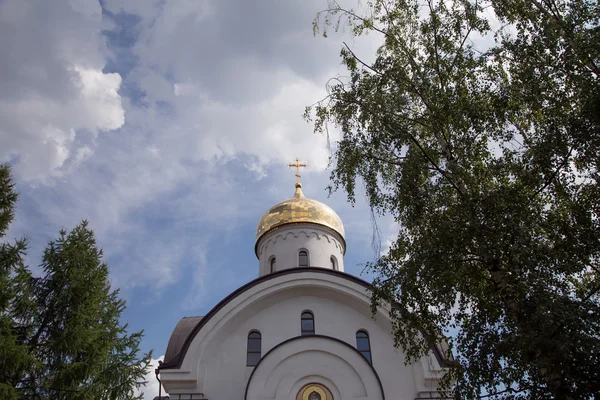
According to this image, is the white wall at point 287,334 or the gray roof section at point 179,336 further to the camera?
the gray roof section at point 179,336

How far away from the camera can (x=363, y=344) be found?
1220 cm

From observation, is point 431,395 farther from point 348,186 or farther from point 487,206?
point 487,206

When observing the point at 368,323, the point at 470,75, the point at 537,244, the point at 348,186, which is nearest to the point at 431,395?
the point at 368,323

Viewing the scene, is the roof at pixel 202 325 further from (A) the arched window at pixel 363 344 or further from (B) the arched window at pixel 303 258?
(B) the arched window at pixel 303 258

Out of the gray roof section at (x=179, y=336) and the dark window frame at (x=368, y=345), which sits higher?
the gray roof section at (x=179, y=336)

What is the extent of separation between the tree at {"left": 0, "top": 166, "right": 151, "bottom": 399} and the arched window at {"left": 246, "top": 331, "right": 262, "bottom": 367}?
316 centimetres

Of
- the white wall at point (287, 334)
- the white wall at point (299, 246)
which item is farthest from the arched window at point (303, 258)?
the white wall at point (287, 334)

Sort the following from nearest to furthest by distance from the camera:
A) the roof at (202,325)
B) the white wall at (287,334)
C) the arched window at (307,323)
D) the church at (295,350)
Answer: the church at (295,350)
the white wall at (287,334)
the roof at (202,325)
the arched window at (307,323)

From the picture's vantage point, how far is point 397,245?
306 inches

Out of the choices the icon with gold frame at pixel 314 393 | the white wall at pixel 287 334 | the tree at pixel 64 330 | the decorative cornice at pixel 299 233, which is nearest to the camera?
the tree at pixel 64 330

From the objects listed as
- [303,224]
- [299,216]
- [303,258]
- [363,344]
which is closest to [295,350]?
[363,344]

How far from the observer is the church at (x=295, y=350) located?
437 inches

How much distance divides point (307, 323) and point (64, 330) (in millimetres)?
6069

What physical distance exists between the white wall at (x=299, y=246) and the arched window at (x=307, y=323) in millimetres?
3365
